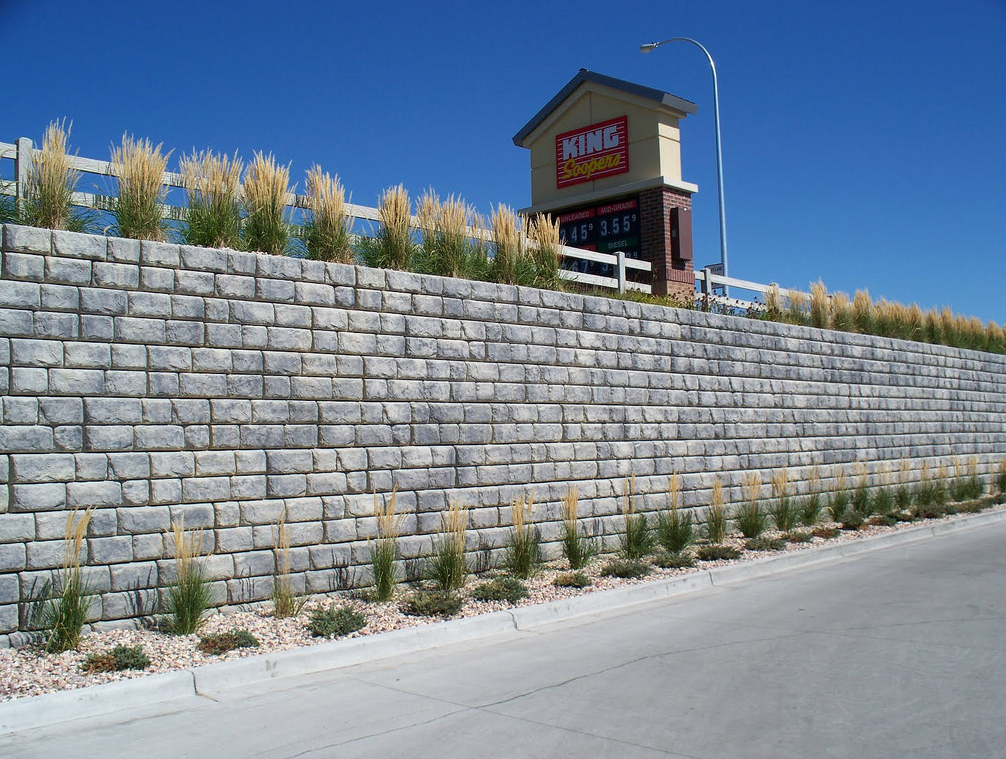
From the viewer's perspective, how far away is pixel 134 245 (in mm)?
7988

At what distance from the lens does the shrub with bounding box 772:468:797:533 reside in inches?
544

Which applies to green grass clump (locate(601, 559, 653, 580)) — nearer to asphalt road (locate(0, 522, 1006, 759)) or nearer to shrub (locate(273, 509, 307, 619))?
asphalt road (locate(0, 522, 1006, 759))

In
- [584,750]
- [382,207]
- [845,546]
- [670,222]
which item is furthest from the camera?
[670,222]

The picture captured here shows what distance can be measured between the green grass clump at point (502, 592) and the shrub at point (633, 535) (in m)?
2.55

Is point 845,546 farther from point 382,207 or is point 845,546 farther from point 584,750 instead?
point 584,750

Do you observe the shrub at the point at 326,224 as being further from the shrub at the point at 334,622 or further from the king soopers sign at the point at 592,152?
the king soopers sign at the point at 592,152

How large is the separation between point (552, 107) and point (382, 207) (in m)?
12.0

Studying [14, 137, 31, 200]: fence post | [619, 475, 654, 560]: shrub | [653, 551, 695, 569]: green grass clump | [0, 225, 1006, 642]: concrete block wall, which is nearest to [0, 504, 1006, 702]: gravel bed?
[0, 225, 1006, 642]: concrete block wall

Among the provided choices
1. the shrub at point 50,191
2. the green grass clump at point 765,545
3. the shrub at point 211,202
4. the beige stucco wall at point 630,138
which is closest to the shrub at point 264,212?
the shrub at point 211,202

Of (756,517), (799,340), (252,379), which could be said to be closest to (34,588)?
(252,379)

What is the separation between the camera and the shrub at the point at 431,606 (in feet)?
27.3

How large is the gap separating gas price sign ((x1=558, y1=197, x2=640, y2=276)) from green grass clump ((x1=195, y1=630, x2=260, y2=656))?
13035mm

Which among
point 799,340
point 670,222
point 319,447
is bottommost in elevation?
point 319,447

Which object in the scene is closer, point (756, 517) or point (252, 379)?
point (252, 379)
